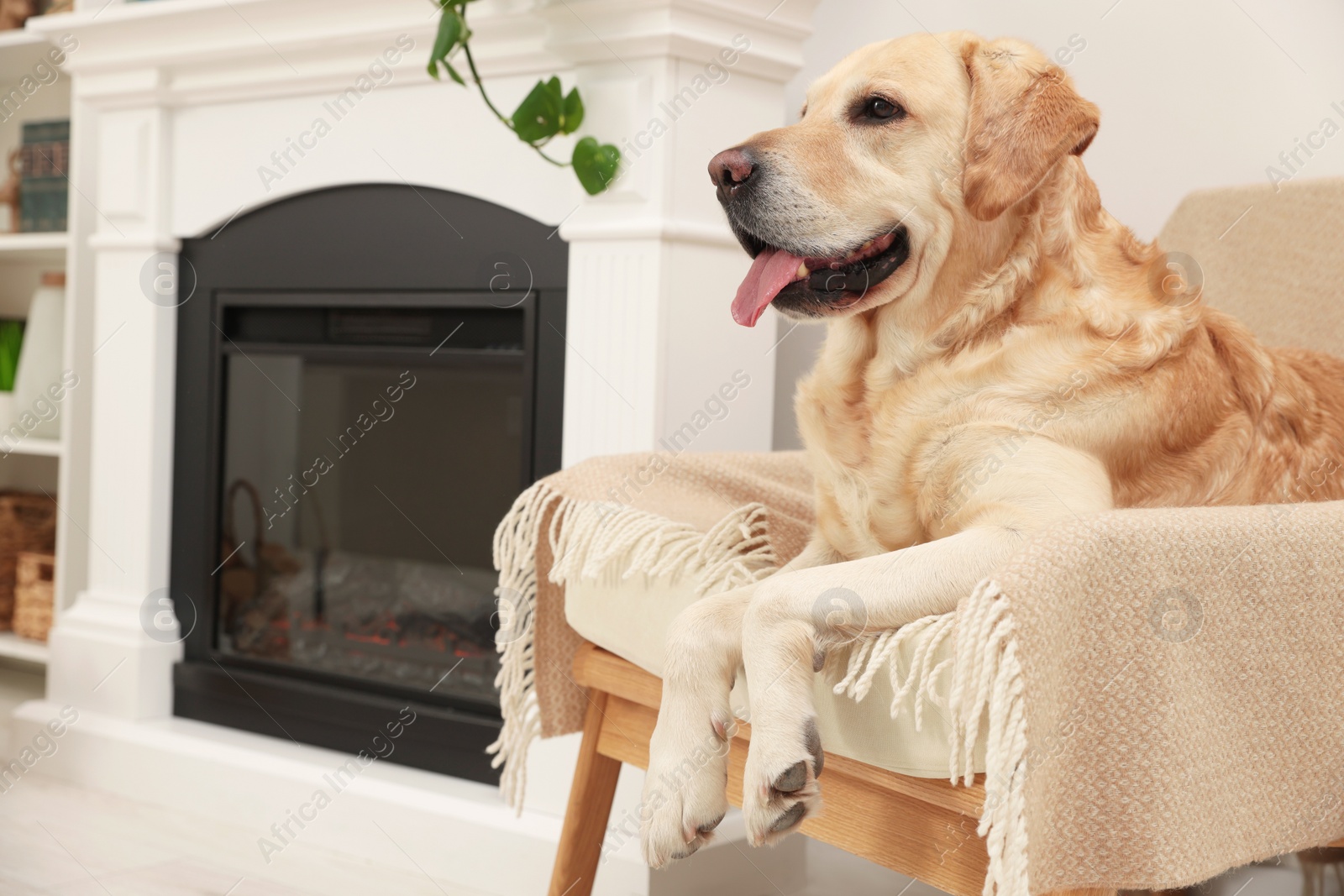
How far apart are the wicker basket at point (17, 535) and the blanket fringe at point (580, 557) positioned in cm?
187

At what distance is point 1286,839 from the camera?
856mm

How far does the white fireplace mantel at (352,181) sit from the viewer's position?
1.70m

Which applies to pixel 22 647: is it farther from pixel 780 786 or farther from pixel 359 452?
pixel 780 786

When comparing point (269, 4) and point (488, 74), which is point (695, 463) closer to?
point (488, 74)

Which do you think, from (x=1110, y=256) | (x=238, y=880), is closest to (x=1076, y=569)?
(x=1110, y=256)

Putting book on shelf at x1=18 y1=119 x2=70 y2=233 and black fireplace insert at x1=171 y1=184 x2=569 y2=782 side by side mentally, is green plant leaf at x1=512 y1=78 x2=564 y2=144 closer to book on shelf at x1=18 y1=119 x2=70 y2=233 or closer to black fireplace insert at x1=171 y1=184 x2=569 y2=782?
black fireplace insert at x1=171 y1=184 x2=569 y2=782

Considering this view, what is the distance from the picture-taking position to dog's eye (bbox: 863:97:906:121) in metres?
1.10

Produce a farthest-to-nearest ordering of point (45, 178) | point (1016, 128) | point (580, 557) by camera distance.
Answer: point (45, 178) < point (580, 557) < point (1016, 128)

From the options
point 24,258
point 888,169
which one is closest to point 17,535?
point 24,258

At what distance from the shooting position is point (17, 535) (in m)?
2.70

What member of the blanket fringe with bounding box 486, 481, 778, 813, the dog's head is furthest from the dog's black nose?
the blanket fringe with bounding box 486, 481, 778, 813

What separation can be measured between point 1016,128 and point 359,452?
1511mm

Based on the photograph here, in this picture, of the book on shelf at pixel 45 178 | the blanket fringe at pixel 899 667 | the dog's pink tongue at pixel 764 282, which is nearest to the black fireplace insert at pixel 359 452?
the book on shelf at pixel 45 178

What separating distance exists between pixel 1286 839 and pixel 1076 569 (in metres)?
0.31
